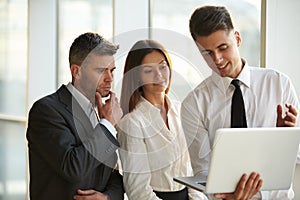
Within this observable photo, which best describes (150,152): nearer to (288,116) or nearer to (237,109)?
(237,109)

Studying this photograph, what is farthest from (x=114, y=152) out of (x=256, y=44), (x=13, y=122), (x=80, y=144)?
(x=13, y=122)

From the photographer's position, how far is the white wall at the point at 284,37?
3.25 metres

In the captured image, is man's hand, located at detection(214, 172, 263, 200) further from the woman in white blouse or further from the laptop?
the woman in white blouse

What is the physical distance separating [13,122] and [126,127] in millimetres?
2355

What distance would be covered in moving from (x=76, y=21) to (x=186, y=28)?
42.5 inches

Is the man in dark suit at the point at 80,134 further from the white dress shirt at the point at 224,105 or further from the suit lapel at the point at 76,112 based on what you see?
the white dress shirt at the point at 224,105

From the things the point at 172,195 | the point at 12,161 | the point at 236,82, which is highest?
the point at 236,82

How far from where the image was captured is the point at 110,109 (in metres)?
2.34

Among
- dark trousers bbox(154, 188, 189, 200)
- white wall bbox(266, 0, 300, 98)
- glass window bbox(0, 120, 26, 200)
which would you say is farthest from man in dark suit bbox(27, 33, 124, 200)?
glass window bbox(0, 120, 26, 200)

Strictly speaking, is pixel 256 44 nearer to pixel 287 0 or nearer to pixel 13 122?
pixel 287 0

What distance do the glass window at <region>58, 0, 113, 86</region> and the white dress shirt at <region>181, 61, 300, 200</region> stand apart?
2.01m

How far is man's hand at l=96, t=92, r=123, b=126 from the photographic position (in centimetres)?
233

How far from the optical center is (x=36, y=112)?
2299 mm

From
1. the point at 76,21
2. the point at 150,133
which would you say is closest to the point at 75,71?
the point at 150,133
